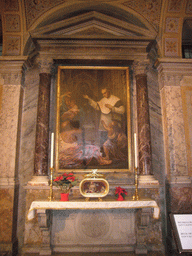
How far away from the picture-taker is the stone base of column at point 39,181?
5320 millimetres

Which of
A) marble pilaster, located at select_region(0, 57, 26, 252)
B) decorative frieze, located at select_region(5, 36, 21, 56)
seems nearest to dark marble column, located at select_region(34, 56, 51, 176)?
marble pilaster, located at select_region(0, 57, 26, 252)

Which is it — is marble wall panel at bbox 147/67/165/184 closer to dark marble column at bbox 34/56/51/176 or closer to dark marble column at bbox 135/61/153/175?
dark marble column at bbox 135/61/153/175

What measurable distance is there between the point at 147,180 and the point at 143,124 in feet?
4.89

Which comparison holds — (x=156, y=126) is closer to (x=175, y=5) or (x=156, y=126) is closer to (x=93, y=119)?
(x=93, y=119)

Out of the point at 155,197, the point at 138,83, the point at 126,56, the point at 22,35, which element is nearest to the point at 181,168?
the point at 155,197

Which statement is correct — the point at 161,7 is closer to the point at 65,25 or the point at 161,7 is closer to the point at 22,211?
the point at 65,25

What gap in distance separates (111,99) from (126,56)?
1.34 metres

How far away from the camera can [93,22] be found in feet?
21.4

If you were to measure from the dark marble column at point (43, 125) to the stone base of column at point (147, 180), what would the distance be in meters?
2.44

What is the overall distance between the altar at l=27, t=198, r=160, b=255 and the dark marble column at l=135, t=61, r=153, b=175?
1.15m

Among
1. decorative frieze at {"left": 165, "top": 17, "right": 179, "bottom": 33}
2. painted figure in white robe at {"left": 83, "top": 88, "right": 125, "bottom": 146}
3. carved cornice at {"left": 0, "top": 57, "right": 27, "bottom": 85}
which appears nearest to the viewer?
carved cornice at {"left": 0, "top": 57, "right": 27, "bottom": 85}

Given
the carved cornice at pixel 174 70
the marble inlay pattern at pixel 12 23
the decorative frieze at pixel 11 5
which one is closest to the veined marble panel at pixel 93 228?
the carved cornice at pixel 174 70

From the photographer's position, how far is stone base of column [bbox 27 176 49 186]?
17.5ft

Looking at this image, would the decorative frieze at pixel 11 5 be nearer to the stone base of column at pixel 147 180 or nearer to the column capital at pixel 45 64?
the column capital at pixel 45 64
